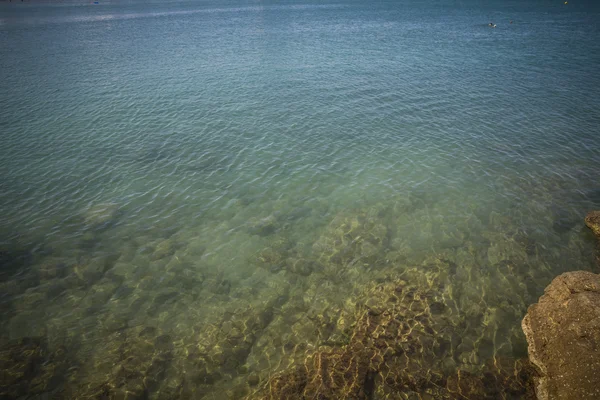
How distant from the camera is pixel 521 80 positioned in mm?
37781

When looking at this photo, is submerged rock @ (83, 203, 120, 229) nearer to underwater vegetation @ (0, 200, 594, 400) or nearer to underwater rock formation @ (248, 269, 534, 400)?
underwater vegetation @ (0, 200, 594, 400)

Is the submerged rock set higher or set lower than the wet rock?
lower

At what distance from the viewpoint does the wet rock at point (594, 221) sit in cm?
1570

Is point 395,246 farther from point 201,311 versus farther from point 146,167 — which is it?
point 146,167

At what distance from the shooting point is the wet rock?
15703mm

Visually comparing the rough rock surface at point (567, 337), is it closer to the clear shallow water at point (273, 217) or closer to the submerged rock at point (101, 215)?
the clear shallow water at point (273, 217)

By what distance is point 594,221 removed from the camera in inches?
628

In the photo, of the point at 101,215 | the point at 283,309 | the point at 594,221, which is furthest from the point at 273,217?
the point at 594,221

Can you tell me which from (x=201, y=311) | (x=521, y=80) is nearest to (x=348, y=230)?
(x=201, y=311)

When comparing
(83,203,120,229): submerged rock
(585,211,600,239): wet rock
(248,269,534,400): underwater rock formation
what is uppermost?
(585,211,600,239): wet rock

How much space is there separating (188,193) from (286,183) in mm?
6405

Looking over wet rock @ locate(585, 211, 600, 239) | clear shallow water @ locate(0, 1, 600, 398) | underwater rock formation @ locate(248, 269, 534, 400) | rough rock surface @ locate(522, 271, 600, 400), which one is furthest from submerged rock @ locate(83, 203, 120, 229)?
wet rock @ locate(585, 211, 600, 239)

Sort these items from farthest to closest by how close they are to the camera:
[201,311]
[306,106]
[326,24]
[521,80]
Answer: [326,24], [521,80], [306,106], [201,311]

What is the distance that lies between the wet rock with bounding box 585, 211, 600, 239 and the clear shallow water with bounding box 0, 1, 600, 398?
0.47 metres
